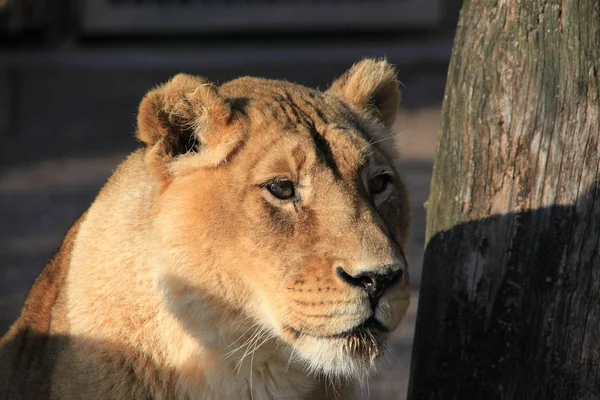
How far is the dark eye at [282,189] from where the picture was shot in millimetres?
3291

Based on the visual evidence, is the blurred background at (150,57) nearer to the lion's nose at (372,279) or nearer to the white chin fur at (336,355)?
the white chin fur at (336,355)

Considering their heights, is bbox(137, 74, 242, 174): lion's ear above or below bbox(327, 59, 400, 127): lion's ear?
below

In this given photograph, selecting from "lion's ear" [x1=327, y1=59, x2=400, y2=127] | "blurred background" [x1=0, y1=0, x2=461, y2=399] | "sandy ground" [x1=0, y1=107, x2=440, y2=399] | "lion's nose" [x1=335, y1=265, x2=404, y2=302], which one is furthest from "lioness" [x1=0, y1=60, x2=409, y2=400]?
"blurred background" [x1=0, y1=0, x2=461, y2=399]

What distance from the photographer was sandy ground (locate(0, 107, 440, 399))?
667 cm

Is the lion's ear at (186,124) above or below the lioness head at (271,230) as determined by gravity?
above

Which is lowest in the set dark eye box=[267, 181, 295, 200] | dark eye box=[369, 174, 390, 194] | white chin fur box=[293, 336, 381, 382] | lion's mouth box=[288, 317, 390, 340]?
white chin fur box=[293, 336, 381, 382]

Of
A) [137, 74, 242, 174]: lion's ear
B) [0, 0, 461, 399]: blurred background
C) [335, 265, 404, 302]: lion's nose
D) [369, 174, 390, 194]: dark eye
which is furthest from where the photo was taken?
[0, 0, 461, 399]: blurred background

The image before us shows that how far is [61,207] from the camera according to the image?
9.30 meters

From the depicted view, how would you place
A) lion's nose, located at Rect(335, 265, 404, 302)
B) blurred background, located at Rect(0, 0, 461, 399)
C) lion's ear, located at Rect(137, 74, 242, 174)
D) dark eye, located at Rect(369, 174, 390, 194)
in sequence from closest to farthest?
1. lion's nose, located at Rect(335, 265, 404, 302)
2. lion's ear, located at Rect(137, 74, 242, 174)
3. dark eye, located at Rect(369, 174, 390, 194)
4. blurred background, located at Rect(0, 0, 461, 399)

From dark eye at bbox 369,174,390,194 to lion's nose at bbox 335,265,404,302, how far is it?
1.59 ft

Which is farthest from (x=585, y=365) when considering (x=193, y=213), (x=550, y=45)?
(x=193, y=213)

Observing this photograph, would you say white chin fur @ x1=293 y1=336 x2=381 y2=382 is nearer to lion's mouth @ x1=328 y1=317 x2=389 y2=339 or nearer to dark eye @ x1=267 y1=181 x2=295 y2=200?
lion's mouth @ x1=328 y1=317 x2=389 y2=339

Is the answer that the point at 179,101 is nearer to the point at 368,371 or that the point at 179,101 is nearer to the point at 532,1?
the point at 368,371

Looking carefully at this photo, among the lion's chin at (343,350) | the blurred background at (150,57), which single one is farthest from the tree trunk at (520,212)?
the blurred background at (150,57)
